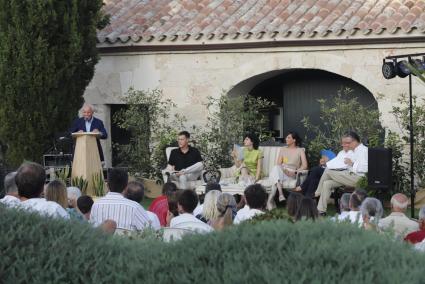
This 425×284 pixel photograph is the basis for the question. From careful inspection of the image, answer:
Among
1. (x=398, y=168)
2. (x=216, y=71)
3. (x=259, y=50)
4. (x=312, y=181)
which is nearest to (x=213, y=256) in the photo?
(x=312, y=181)

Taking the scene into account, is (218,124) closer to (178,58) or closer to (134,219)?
(178,58)

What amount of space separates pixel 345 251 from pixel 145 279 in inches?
Result: 37.3

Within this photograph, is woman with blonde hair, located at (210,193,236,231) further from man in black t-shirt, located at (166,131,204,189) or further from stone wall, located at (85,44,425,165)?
stone wall, located at (85,44,425,165)

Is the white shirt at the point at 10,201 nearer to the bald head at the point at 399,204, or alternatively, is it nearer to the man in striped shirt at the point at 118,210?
the man in striped shirt at the point at 118,210

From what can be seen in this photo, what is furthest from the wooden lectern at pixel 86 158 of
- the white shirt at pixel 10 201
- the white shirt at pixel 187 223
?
the white shirt at pixel 187 223

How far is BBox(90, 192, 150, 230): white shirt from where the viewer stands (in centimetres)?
746

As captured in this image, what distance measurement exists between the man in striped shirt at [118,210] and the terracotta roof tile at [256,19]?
7.76 m

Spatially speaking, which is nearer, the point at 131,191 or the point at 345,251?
the point at 345,251

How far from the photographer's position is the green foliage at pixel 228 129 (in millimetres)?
14516

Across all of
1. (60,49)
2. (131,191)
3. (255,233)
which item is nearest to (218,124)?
(60,49)

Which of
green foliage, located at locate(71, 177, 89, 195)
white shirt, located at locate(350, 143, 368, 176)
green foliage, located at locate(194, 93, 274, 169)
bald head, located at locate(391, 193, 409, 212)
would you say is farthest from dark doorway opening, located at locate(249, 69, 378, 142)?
bald head, located at locate(391, 193, 409, 212)

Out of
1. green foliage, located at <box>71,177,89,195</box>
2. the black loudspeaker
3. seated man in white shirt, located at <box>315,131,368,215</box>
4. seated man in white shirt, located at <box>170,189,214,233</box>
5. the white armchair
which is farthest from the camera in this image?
the white armchair

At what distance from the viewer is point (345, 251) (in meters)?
3.88

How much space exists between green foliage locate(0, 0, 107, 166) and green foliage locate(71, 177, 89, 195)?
197cm
